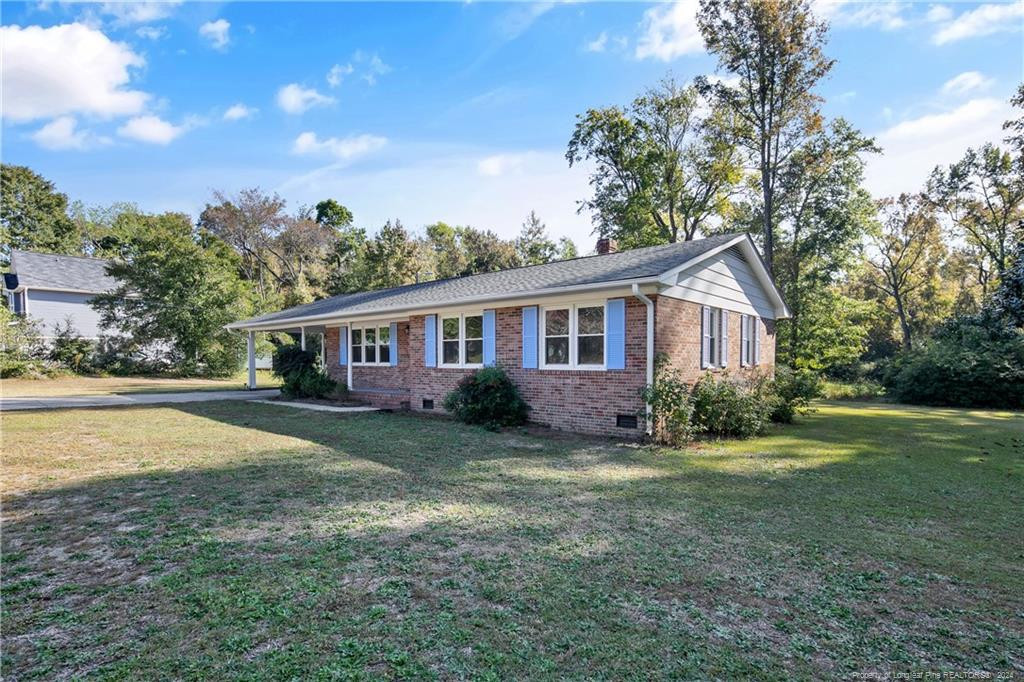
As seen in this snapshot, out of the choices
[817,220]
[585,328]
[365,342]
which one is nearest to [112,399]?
[365,342]

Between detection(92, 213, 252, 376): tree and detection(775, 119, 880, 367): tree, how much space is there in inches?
1117

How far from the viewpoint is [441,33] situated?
38.7 feet

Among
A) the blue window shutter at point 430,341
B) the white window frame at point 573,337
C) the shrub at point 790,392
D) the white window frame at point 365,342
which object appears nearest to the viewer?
the white window frame at point 573,337

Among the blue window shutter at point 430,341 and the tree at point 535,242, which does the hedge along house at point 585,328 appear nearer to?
the blue window shutter at point 430,341

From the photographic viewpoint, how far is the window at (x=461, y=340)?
12266mm

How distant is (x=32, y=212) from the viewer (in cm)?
4141

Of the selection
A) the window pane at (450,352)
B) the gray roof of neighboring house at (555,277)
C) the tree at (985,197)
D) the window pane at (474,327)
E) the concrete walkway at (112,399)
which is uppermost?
the tree at (985,197)

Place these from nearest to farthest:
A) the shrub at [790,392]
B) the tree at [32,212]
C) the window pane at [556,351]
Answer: the window pane at [556,351], the shrub at [790,392], the tree at [32,212]

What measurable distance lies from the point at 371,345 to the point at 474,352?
534cm

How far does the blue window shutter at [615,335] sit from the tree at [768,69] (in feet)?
48.1

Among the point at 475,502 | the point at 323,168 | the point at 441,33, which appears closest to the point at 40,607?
the point at 475,502

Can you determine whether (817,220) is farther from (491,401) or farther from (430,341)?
(491,401)

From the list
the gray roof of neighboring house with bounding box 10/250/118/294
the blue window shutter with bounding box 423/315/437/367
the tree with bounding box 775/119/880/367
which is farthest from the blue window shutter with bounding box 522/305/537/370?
the gray roof of neighboring house with bounding box 10/250/118/294

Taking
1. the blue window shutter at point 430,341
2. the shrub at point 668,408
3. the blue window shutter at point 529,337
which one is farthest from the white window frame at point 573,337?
the blue window shutter at point 430,341
